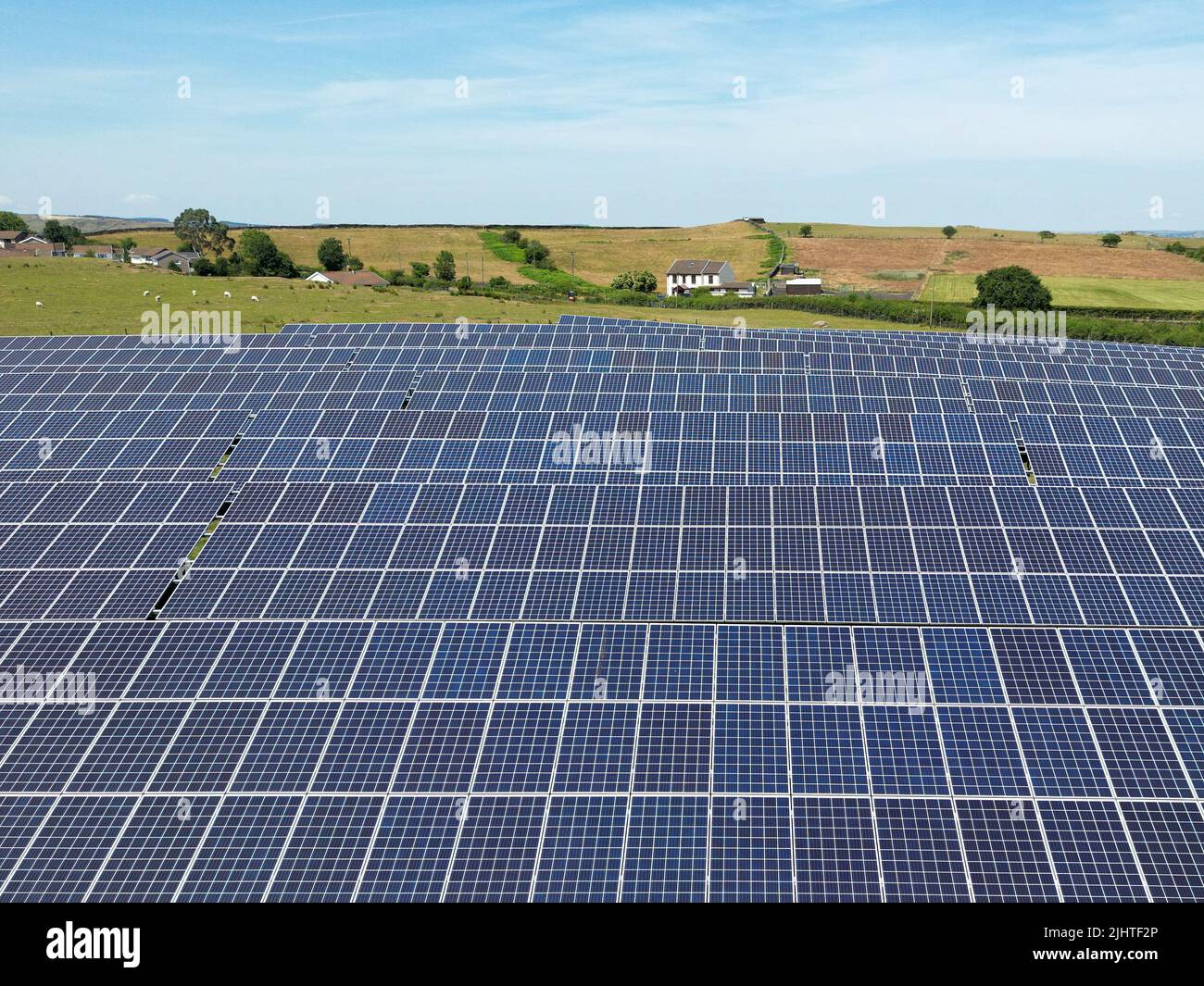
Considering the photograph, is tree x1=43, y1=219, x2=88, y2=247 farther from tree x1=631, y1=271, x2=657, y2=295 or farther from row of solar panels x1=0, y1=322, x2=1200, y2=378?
row of solar panels x1=0, y1=322, x2=1200, y2=378

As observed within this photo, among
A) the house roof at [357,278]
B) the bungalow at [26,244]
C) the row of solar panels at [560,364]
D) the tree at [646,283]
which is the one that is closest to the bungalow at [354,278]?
the house roof at [357,278]

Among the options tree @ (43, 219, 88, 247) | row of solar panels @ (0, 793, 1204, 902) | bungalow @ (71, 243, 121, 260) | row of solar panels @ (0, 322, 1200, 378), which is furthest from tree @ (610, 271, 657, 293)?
row of solar panels @ (0, 793, 1204, 902)

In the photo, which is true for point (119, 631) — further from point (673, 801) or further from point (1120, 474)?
point (1120, 474)

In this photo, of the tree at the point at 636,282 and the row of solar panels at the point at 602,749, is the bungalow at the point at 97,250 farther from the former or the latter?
the row of solar panels at the point at 602,749

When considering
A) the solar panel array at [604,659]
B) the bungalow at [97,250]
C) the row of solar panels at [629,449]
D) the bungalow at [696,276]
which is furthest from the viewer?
the bungalow at [696,276]

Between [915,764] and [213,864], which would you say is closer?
[213,864]

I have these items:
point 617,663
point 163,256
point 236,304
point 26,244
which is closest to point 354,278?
point 236,304
